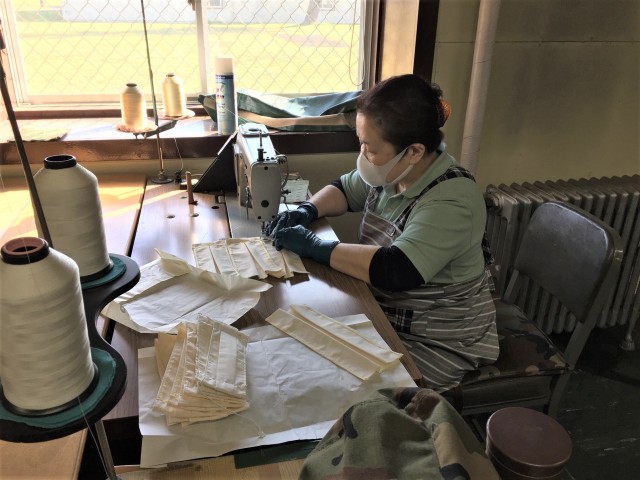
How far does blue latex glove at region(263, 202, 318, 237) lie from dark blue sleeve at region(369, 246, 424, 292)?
0.35 metres

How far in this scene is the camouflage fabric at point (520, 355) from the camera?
1594 mm

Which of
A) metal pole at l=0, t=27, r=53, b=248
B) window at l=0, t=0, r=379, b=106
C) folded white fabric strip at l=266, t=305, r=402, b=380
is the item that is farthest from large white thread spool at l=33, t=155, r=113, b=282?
window at l=0, t=0, r=379, b=106

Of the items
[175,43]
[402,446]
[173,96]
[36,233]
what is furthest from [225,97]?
[402,446]

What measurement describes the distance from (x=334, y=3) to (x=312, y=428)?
2.07 metres

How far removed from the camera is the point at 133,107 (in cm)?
207

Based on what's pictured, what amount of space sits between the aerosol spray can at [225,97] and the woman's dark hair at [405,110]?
A: 0.85 m

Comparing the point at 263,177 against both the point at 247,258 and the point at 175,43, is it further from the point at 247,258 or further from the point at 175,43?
the point at 175,43

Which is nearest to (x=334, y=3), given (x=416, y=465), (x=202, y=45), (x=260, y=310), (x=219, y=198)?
(x=202, y=45)

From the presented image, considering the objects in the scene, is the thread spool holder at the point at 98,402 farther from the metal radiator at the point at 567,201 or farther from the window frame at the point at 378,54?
the metal radiator at the point at 567,201

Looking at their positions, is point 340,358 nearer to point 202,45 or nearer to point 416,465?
point 416,465

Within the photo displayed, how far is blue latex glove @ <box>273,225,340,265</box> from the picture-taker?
1.52 meters

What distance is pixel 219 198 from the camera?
2027 millimetres

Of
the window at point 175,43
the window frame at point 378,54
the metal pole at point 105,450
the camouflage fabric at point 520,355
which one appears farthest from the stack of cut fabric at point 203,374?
the window at point 175,43

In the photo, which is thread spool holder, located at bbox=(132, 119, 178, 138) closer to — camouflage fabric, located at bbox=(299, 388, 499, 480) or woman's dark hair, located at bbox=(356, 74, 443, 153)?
woman's dark hair, located at bbox=(356, 74, 443, 153)
